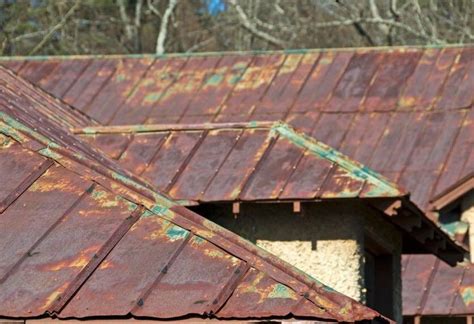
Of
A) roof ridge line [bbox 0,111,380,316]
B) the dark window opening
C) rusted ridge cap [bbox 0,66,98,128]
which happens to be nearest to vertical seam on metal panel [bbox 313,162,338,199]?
the dark window opening

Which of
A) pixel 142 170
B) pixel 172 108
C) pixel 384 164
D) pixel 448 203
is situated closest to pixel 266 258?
pixel 142 170

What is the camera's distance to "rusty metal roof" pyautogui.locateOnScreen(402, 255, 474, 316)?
62.7 feet

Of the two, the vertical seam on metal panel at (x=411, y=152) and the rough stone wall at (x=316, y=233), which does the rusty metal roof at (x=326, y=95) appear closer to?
the vertical seam on metal panel at (x=411, y=152)

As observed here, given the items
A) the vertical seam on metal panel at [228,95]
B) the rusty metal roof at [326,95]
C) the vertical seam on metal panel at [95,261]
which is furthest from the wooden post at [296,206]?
the vertical seam on metal panel at [228,95]

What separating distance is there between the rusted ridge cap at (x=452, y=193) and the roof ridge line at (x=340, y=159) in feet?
14.3

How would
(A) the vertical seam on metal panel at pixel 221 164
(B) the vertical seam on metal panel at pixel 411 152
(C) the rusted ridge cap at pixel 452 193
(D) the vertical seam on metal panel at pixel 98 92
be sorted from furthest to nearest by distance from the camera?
(D) the vertical seam on metal panel at pixel 98 92, (B) the vertical seam on metal panel at pixel 411 152, (C) the rusted ridge cap at pixel 452 193, (A) the vertical seam on metal panel at pixel 221 164

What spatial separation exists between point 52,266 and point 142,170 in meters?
5.69

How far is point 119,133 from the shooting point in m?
16.3

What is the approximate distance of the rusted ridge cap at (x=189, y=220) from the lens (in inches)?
371

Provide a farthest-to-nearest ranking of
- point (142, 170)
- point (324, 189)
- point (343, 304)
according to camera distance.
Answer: point (142, 170)
point (324, 189)
point (343, 304)

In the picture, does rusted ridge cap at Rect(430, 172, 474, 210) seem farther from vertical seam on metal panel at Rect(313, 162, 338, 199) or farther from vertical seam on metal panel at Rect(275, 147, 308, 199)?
vertical seam on metal panel at Rect(313, 162, 338, 199)

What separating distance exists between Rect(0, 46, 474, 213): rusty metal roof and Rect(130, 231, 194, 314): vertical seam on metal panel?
33.8 feet

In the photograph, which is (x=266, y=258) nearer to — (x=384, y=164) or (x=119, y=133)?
(x=119, y=133)

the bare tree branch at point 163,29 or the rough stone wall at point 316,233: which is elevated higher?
the bare tree branch at point 163,29
